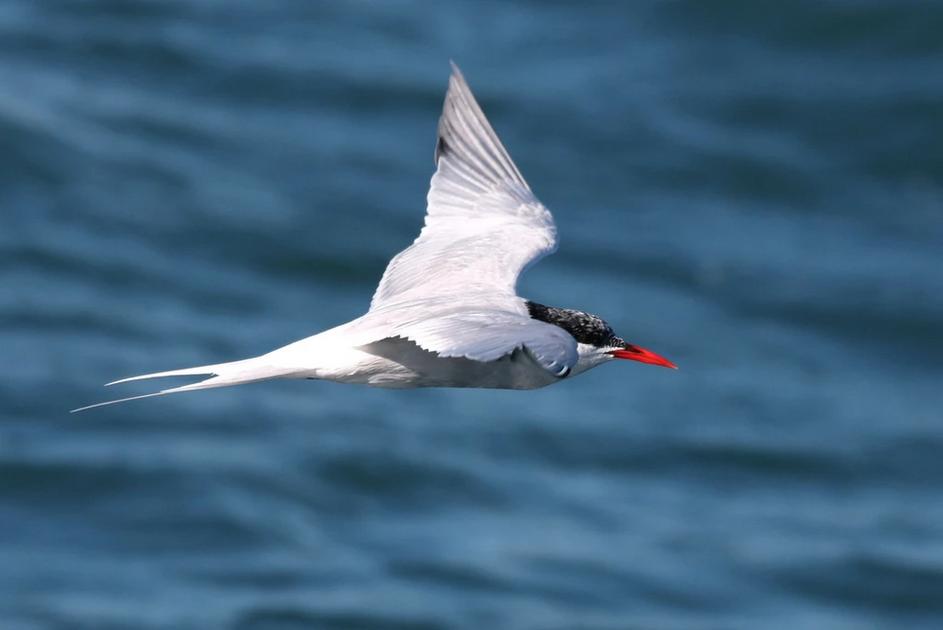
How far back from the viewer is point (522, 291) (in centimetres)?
1938

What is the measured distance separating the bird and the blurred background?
26.6ft

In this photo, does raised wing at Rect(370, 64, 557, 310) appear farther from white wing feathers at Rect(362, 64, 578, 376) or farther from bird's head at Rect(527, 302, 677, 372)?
bird's head at Rect(527, 302, 677, 372)

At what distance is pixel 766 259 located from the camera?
21.0 m

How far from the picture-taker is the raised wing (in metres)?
8.47

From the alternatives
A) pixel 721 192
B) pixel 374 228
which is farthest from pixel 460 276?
pixel 721 192

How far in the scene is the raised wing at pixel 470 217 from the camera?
8.47 m

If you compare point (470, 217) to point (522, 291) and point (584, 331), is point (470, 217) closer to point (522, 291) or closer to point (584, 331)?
point (584, 331)

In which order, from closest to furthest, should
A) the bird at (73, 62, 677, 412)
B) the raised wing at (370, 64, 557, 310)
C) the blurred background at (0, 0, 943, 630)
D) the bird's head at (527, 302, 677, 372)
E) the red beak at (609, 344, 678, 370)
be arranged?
the bird at (73, 62, 677, 412) → the bird's head at (527, 302, 677, 372) → the red beak at (609, 344, 678, 370) → the raised wing at (370, 64, 557, 310) → the blurred background at (0, 0, 943, 630)

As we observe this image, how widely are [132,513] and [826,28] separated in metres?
11.7

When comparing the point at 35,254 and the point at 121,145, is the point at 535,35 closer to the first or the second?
the point at 121,145

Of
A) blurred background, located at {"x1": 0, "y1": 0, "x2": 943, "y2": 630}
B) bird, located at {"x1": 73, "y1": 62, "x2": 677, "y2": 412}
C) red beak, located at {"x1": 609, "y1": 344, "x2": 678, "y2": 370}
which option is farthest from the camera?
blurred background, located at {"x1": 0, "y1": 0, "x2": 943, "y2": 630}

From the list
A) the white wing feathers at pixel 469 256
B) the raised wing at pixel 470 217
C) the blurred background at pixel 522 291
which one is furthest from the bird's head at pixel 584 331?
the blurred background at pixel 522 291

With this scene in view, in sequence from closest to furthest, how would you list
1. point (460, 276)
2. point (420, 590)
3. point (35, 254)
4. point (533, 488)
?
point (460, 276) < point (420, 590) < point (533, 488) < point (35, 254)

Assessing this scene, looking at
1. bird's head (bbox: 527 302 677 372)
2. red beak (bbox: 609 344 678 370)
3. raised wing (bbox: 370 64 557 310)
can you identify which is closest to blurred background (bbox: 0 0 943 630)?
raised wing (bbox: 370 64 557 310)
